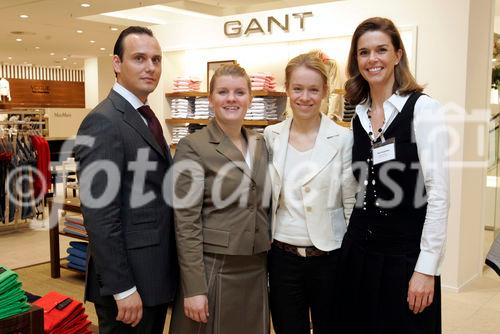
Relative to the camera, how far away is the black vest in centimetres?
190

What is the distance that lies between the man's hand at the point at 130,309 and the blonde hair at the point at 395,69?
120 cm

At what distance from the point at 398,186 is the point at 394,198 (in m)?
0.06

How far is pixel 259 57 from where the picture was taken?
6004mm

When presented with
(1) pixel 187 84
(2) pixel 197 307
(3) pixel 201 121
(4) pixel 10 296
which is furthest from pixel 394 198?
(1) pixel 187 84

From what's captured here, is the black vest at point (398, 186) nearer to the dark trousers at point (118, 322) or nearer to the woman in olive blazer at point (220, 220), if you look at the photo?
the woman in olive blazer at point (220, 220)

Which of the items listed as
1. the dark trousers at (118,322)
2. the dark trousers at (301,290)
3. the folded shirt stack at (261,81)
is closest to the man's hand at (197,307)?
the dark trousers at (118,322)

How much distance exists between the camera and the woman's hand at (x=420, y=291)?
1.88m

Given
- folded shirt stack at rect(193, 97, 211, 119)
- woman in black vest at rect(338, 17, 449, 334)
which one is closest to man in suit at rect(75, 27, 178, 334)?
woman in black vest at rect(338, 17, 449, 334)

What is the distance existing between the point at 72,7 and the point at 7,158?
274 cm

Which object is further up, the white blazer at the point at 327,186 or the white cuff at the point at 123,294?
the white blazer at the point at 327,186

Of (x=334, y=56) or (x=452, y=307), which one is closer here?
(x=452, y=307)

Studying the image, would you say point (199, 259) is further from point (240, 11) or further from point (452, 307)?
point (240, 11)

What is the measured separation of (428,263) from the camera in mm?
1856

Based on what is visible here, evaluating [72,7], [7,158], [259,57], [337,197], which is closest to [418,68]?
[259,57]
